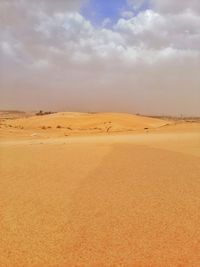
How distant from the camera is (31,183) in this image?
6.62m

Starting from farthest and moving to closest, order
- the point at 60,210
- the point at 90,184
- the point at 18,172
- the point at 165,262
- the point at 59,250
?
the point at 18,172
the point at 90,184
the point at 60,210
the point at 59,250
the point at 165,262

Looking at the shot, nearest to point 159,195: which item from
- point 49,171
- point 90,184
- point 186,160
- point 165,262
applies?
point 90,184

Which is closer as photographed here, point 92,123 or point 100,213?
point 100,213

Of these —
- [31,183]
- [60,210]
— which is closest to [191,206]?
[60,210]

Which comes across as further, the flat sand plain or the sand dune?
the sand dune

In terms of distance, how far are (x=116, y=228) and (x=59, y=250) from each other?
75 centimetres

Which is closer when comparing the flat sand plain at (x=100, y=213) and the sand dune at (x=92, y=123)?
the flat sand plain at (x=100, y=213)

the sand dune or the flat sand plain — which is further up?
the flat sand plain

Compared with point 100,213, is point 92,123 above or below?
below

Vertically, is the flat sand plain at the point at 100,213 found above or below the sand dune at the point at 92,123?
above

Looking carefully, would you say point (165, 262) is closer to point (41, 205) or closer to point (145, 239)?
point (145, 239)

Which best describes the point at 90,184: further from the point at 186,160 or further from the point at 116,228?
the point at 186,160

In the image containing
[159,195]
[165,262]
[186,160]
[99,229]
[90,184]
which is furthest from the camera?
[186,160]

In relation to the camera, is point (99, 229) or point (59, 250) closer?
point (59, 250)
